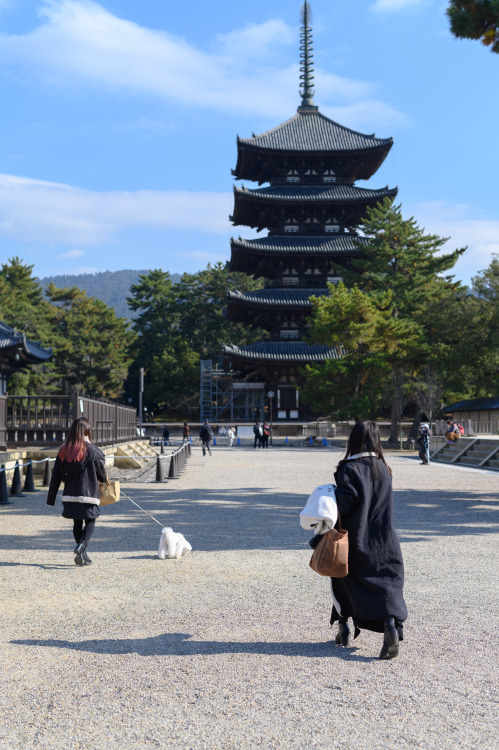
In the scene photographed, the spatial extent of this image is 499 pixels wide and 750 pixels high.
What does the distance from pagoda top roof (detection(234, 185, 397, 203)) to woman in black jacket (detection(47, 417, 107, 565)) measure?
4011 centimetres

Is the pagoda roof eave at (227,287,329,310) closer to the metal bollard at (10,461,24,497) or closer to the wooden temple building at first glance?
the wooden temple building

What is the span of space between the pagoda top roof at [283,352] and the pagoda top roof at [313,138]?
13.8 m

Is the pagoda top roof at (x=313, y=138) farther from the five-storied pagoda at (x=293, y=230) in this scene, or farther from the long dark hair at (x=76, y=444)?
the long dark hair at (x=76, y=444)

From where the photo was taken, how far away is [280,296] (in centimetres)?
A: 4556

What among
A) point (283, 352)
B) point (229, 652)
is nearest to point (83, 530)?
point (229, 652)

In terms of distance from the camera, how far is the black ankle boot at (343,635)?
443 cm

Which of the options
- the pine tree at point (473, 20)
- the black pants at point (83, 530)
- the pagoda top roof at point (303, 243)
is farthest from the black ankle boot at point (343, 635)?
the pagoda top roof at point (303, 243)

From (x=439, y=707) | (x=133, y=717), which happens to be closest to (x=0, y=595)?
(x=133, y=717)

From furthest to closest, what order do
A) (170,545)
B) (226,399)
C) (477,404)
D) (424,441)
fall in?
(226,399) → (477,404) → (424,441) → (170,545)

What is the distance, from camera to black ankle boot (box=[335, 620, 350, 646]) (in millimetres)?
4426

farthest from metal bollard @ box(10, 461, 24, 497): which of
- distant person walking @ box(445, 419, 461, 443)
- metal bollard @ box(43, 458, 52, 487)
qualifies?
distant person walking @ box(445, 419, 461, 443)

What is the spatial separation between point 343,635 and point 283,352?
132ft

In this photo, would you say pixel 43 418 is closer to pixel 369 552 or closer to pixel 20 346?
pixel 20 346

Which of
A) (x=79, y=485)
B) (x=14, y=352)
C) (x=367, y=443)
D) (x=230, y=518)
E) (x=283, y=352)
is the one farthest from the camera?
(x=283, y=352)
